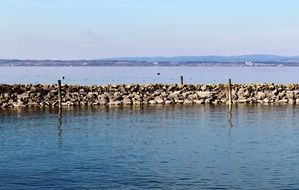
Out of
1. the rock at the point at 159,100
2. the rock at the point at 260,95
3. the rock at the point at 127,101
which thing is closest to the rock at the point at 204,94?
the rock at the point at 159,100

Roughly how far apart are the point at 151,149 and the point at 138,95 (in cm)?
3982

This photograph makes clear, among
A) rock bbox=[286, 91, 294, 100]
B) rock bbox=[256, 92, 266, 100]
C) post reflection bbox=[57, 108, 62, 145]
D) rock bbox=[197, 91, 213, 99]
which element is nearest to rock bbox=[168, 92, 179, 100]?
rock bbox=[197, 91, 213, 99]

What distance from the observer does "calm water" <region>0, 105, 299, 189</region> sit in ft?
114

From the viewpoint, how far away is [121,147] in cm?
4675

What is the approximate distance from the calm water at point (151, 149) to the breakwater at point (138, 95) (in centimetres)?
1000

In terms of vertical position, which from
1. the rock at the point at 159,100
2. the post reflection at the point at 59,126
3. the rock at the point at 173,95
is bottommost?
the post reflection at the point at 59,126

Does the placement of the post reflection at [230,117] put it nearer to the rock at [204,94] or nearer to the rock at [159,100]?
the rock at [204,94]

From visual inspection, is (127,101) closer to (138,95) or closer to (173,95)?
(138,95)

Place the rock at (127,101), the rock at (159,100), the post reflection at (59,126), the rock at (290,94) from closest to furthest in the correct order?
the post reflection at (59,126) → the rock at (127,101) → the rock at (159,100) → the rock at (290,94)

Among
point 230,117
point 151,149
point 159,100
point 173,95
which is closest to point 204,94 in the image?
point 173,95

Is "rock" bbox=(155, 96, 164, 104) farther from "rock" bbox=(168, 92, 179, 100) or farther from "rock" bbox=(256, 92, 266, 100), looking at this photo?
"rock" bbox=(256, 92, 266, 100)

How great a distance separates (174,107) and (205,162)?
38660 millimetres

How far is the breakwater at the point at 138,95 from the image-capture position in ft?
271

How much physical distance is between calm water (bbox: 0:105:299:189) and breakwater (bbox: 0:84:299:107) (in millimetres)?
9999
